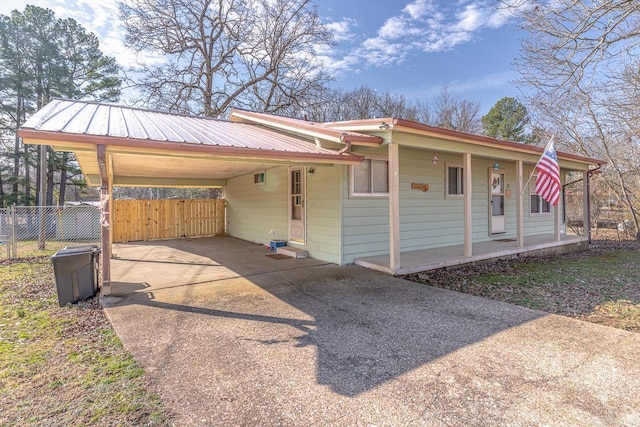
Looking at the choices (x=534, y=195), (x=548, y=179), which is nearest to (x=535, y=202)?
(x=534, y=195)

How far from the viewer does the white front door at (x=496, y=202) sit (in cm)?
951

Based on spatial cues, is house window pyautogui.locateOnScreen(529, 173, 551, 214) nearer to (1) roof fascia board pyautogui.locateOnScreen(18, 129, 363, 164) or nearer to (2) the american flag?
(2) the american flag

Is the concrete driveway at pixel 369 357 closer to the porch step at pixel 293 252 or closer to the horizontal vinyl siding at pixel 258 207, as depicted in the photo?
the porch step at pixel 293 252

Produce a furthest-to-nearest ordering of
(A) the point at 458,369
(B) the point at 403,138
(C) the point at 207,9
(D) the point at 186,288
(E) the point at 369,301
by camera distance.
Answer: (C) the point at 207,9
(B) the point at 403,138
(D) the point at 186,288
(E) the point at 369,301
(A) the point at 458,369

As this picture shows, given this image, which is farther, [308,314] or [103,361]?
[308,314]

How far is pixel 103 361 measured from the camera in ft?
9.37

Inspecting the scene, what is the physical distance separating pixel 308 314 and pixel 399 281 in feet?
6.97

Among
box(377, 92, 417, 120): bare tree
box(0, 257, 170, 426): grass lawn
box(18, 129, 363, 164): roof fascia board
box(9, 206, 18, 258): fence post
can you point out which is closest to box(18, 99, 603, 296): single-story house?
box(18, 129, 363, 164): roof fascia board

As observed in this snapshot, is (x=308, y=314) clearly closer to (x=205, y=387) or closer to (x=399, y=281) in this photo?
(x=205, y=387)

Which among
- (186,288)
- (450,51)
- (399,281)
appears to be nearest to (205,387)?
(186,288)

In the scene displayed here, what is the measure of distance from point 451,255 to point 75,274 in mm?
6754

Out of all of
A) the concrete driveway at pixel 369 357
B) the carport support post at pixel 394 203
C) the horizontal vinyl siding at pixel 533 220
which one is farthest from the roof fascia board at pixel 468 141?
the concrete driveway at pixel 369 357

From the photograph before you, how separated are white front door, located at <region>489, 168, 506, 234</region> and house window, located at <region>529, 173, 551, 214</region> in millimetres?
1525

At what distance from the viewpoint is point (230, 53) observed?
56.1 feet
